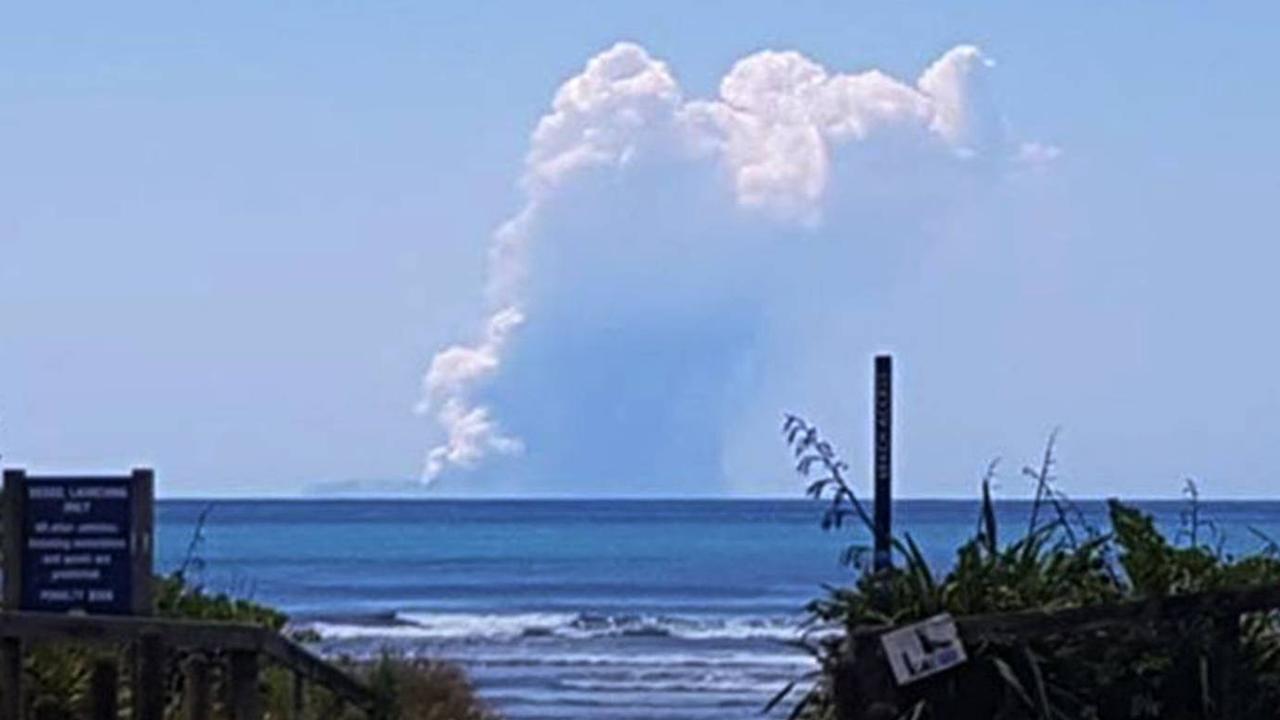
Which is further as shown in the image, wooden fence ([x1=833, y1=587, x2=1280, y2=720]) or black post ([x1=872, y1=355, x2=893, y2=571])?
black post ([x1=872, y1=355, x2=893, y2=571])

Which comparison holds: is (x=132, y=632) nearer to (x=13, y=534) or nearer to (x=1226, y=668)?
(x=13, y=534)

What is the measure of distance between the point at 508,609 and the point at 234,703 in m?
41.1

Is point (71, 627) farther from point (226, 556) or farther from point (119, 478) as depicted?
point (226, 556)

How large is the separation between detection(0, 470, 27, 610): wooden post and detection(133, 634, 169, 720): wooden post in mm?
870

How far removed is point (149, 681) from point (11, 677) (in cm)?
79

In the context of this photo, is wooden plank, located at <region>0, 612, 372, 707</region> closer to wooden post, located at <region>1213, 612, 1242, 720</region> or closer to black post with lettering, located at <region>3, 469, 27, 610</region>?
black post with lettering, located at <region>3, 469, 27, 610</region>

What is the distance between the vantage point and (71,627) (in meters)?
14.7

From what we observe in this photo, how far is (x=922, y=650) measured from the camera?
12.7m

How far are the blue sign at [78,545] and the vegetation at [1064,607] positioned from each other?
3.26 metres

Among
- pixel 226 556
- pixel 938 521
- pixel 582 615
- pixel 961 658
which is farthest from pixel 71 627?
pixel 938 521

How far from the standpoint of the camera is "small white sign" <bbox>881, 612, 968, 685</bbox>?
41.3 feet

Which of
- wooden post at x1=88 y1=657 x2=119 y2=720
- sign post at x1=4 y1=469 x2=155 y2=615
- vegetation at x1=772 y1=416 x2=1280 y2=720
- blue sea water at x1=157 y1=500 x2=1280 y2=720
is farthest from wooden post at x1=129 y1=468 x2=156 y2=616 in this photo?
blue sea water at x1=157 y1=500 x2=1280 y2=720

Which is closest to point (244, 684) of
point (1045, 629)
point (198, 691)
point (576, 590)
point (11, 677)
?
point (198, 691)

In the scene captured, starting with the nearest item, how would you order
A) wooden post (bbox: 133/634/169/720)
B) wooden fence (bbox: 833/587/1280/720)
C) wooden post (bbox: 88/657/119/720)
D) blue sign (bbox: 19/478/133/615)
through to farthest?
wooden fence (bbox: 833/587/1280/720), wooden post (bbox: 88/657/119/720), wooden post (bbox: 133/634/169/720), blue sign (bbox: 19/478/133/615)
